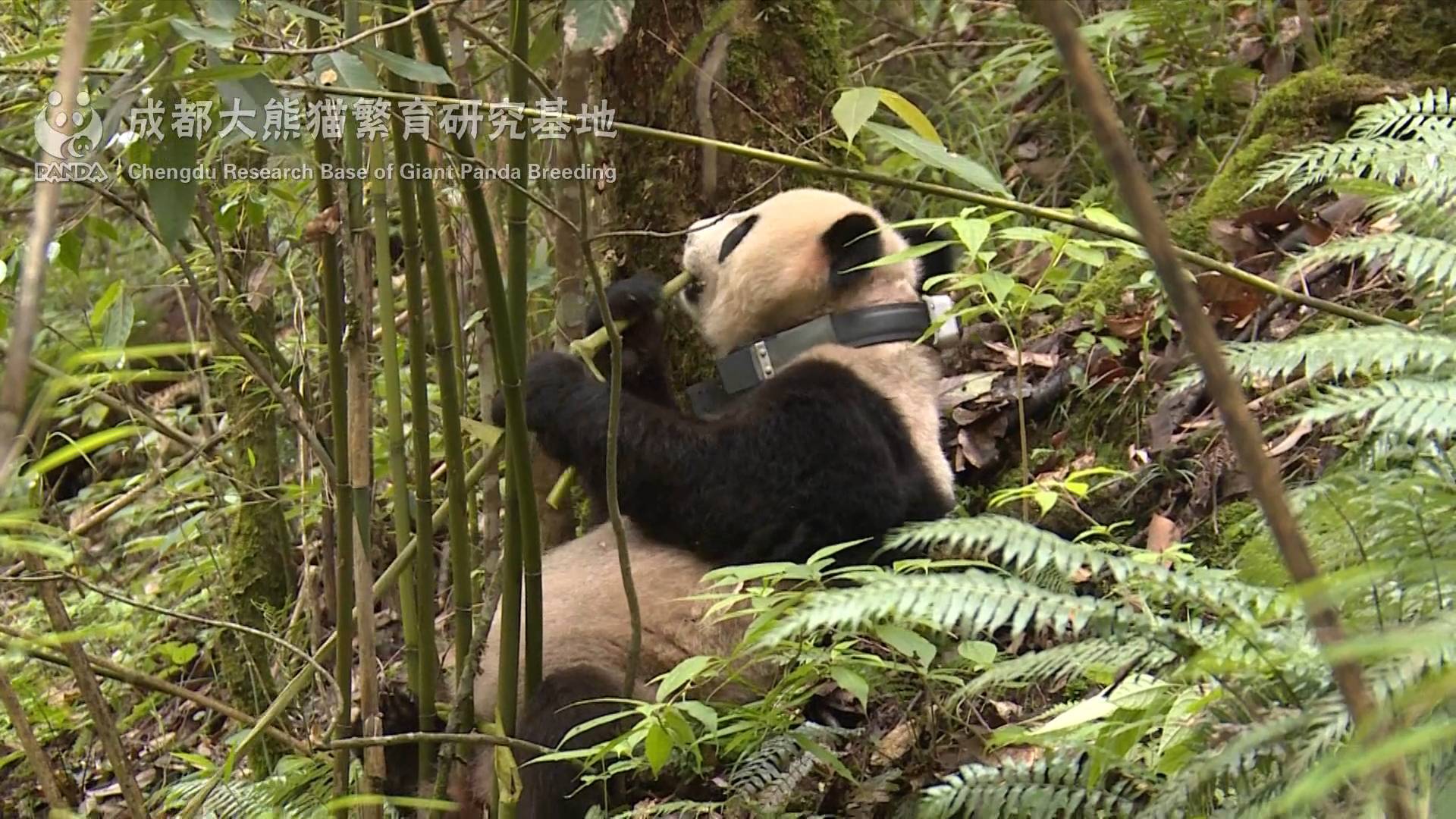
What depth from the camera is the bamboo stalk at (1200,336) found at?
92 centimetres

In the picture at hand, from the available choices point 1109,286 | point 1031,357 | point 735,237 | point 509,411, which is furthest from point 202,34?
point 1109,286

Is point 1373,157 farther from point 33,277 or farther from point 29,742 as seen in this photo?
point 29,742

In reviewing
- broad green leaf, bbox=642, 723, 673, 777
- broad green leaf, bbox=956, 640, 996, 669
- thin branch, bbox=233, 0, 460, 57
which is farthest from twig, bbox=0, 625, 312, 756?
broad green leaf, bbox=956, 640, 996, 669

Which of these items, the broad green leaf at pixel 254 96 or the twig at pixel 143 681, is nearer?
the broad green leaf at pixel 254 96

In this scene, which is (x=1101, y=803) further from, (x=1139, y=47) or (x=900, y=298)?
(x=1139, y=47)

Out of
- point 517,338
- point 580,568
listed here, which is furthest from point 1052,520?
point 517,338

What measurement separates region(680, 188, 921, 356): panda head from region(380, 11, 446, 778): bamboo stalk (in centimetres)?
135

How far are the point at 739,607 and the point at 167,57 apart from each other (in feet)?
7.12

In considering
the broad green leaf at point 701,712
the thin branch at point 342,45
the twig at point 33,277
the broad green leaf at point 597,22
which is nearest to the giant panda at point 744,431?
the broad green leaf at point 701,712

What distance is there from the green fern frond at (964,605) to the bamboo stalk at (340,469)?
1.33 meters

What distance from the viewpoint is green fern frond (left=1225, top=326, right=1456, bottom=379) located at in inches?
73.4

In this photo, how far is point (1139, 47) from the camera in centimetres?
645

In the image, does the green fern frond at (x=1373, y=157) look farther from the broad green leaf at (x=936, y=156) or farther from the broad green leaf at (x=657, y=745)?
the broad green leaf at (x=657, y=745)

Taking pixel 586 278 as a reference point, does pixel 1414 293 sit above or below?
below
